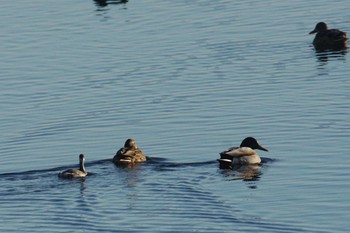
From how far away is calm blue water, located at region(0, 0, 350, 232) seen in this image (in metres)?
22.9

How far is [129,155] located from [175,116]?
4823mm

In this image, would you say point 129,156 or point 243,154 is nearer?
point 129,156

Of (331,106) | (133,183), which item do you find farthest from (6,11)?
(133,183)

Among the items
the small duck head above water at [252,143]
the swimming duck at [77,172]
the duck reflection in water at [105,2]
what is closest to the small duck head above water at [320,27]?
the duck reflection in water at [105,2]

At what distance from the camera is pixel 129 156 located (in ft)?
87.5

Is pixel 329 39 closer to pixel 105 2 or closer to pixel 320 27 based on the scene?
pixel 320 27

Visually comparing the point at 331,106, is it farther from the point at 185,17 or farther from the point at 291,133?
the point at 185,17

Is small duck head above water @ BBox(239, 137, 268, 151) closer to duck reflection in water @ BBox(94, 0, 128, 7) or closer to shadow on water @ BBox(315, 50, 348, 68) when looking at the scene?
shadow on water @ BBox(315, 50, 348, 68)

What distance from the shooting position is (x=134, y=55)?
39.7 m

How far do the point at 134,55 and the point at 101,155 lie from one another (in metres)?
12.0

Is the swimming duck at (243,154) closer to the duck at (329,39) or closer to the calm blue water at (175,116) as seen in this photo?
the calm blue water at (175,116)

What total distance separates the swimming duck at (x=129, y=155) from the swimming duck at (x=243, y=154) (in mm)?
1886

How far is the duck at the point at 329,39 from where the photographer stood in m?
39.5

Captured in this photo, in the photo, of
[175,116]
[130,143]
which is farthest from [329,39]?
[130,143]
